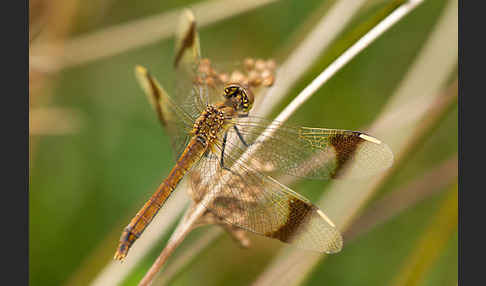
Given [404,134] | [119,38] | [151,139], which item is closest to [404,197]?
[404,134]

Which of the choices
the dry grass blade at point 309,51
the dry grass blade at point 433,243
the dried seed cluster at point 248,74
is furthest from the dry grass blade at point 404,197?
the dried seed cluster at point 248,74

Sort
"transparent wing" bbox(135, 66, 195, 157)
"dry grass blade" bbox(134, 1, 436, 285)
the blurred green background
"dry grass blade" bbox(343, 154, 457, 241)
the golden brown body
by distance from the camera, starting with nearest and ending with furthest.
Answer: "dry grass blade" bbox(134, 1, 436, 285) < the golden brown body < "transparent wing" bbox(135, 66, 195, 157) < "dry grass blade" bbox(343, 154, 457, 241) < the blurred green background

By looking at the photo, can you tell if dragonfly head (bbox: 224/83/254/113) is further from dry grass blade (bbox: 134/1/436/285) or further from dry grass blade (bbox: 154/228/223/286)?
dry grass blade (bbox: 154/228/223/286)

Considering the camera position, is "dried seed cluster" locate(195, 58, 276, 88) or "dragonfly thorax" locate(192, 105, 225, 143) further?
"dragonfly thorax" locate(192, 105, 225, 143)

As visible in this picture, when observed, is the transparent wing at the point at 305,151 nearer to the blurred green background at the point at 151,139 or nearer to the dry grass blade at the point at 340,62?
the dry grass blade at the point at 340,62

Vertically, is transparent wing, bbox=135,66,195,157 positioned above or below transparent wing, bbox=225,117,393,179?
below

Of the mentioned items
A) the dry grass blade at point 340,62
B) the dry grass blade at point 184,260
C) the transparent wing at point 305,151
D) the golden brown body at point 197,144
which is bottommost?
the dry grass blade at point 184,260

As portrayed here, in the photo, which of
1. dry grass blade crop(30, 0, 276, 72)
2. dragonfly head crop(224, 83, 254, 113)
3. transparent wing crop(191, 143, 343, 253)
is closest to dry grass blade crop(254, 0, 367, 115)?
dragonfly head crop(224, 83, 254, 113)
